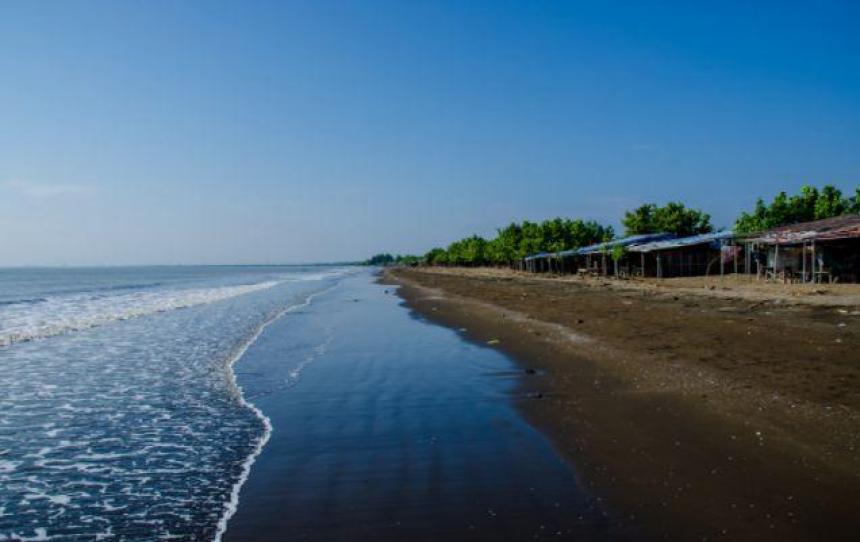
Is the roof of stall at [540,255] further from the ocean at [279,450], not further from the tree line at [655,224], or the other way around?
the ocean at [279,450]

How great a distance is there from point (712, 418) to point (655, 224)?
63.1 m

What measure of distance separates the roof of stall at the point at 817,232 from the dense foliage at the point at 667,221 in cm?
3002

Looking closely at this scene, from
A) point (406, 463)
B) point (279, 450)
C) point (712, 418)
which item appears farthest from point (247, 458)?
point (712, 418)

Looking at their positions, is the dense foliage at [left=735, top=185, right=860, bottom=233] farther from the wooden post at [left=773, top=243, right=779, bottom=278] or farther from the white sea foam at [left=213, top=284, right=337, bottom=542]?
the white sea foam at [left=213, top=284, right=337, bottom=542]

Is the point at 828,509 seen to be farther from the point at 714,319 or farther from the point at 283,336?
the point at 283,336

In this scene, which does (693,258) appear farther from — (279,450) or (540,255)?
(279,450)

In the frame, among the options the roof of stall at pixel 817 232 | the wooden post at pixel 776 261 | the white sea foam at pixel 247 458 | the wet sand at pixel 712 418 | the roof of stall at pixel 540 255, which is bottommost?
the white sea foam at pixel 247 458

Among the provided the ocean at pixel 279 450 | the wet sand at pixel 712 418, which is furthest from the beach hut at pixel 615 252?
the ocean at pixel 279 450

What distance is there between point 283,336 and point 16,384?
367 inches

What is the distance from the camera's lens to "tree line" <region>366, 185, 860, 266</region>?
43781 mm

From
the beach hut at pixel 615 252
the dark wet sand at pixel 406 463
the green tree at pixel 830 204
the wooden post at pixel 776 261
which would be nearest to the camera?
the dark wet sand at pixel 406 463

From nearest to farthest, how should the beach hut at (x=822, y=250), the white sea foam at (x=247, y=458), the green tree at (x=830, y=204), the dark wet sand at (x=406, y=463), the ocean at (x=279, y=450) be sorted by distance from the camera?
the dark wet sand at (x=406, y=463), the ocean at (x=279, y=450), the white sea foam at (x=247, y=458), the beach hut at (x=822, y=250), the green tree at (x=830, y=204)

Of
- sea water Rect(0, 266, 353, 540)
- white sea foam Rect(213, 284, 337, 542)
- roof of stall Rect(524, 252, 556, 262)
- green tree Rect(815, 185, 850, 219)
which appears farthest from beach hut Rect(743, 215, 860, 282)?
roof of stall Rect(524, 252, 556, 262)

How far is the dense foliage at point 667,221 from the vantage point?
213 feet
